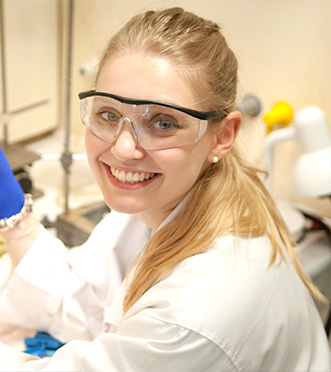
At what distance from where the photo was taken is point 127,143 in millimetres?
858

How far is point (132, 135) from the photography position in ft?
2.84

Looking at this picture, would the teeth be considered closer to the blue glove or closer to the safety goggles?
the safety goggles

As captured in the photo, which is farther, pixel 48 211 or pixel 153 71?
pixel 48 211

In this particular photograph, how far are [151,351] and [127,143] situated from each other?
1.15 ft

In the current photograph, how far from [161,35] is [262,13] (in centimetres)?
81

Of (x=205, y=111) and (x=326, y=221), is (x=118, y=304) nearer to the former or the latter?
(x=205, y=111)

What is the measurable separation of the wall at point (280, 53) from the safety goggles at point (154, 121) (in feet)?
1.90

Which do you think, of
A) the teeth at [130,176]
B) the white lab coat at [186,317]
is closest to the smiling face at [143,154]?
the teeth at [130,176]

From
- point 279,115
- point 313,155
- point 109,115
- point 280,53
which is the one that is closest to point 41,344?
point 109,115

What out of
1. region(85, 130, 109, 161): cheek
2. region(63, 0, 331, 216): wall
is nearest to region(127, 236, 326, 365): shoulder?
region(85, 130, 109, 161): cheek

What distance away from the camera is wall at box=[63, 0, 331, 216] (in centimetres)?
151

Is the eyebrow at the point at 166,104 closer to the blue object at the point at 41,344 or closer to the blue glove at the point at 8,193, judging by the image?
the blue glove at the point at 8,193

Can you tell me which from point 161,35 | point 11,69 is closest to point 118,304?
point 161,35

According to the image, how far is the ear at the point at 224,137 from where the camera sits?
955 millimetres
